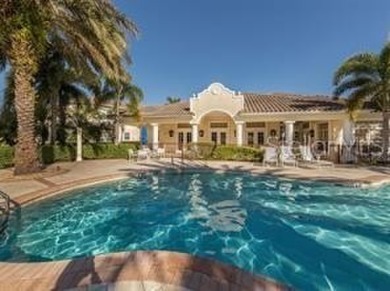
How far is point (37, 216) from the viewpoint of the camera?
1119 cm

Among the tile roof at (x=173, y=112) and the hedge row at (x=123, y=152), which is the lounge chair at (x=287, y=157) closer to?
the hedge row at (x=123, y=152)

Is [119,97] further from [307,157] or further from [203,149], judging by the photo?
[307,157]

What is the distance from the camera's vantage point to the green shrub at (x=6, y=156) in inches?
834

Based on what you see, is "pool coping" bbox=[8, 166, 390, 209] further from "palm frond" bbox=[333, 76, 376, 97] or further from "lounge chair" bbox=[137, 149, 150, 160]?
"palm frond" bbox=[333, 76, 376, 97]

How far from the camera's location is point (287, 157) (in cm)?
2370

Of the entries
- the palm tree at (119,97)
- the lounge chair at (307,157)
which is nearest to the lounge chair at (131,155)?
the palm tree at (119,97)

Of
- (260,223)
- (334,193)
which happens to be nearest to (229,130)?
(334,193)

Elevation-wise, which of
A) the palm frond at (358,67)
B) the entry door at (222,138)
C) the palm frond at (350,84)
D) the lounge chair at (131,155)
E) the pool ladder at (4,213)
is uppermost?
the palm frond at (358,67)

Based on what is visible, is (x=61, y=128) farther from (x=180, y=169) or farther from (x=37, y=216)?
(x=37, y=216)

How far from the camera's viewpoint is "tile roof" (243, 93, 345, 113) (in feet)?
95.6

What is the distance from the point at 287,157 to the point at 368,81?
744 centimetres

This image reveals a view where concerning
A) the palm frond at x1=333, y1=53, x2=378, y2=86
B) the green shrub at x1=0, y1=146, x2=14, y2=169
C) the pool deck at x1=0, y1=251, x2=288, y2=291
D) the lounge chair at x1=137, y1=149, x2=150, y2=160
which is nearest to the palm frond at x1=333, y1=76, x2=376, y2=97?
the palm frond at x1=333, y1=53, x2=378, y2=86

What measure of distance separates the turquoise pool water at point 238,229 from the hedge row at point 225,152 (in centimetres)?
1054

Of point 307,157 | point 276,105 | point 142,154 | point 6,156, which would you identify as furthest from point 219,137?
point 6,156
